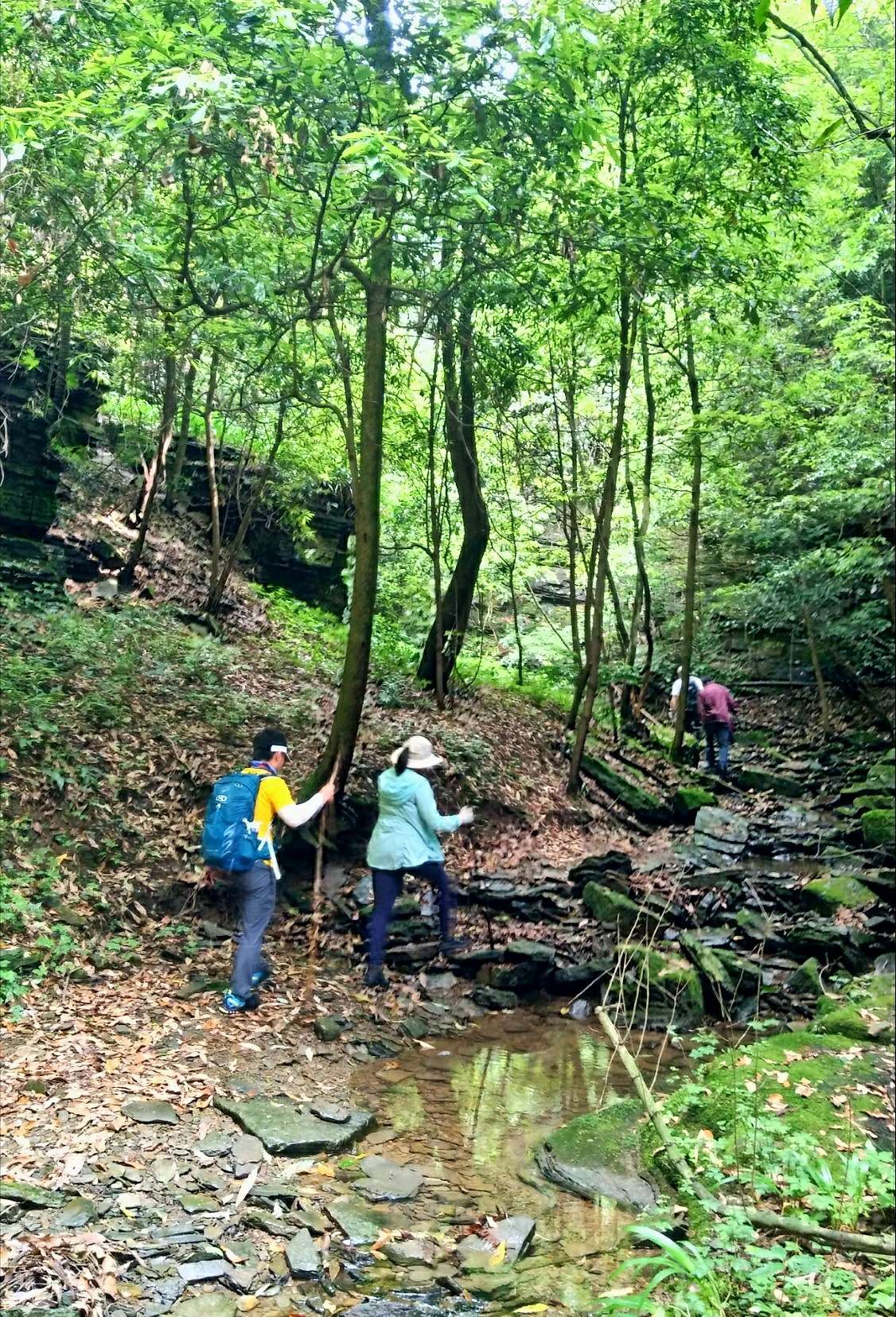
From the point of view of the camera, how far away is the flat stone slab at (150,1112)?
4762 millimetres

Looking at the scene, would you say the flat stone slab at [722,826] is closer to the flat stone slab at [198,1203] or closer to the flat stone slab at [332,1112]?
the flat stone slab at [332,1112]

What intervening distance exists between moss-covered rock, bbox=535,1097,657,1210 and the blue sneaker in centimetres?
253

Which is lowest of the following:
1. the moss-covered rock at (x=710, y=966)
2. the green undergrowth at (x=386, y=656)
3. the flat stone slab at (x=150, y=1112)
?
the flat stone slab at (x=150, y=1112)

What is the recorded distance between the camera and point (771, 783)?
15617 mm

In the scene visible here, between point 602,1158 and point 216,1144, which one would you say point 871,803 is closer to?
point 602,1158

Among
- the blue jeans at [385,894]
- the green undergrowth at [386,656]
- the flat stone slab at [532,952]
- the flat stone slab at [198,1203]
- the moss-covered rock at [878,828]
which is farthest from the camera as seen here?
the green undergrowth at [386,656]

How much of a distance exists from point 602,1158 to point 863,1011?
9.62ft

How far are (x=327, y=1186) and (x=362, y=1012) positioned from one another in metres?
2.54

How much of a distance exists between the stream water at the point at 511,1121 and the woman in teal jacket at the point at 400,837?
1.07m

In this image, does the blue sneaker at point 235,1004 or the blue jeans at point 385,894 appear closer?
the blue sneaker at point 235,1004

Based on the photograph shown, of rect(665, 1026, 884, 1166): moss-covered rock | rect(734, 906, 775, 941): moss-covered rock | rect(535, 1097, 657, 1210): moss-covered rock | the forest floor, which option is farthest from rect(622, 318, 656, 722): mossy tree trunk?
rect(535, 1097, 657, 1210): moss-covered rock

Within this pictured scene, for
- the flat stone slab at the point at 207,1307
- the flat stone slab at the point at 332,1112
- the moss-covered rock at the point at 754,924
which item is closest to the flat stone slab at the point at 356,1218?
the flat stone slab at the point at 207,1307

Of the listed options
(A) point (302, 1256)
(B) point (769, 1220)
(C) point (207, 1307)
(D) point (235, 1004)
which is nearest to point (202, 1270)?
(C) point (207, 1307)

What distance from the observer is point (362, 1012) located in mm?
6840
